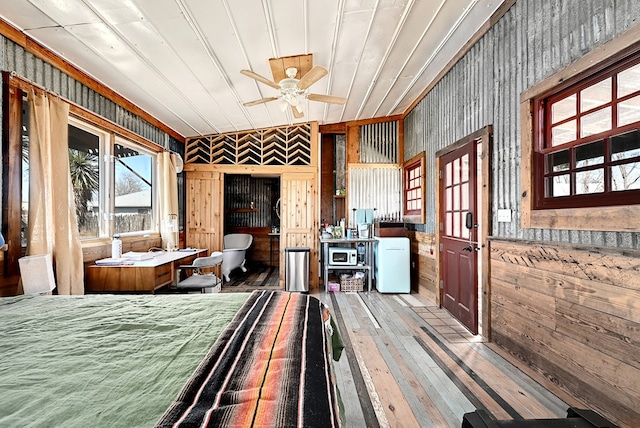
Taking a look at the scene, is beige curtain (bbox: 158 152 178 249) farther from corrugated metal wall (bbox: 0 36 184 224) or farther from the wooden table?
the wooden table

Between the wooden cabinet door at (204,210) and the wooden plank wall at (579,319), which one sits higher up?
the wooden cabinet door at (204,210)

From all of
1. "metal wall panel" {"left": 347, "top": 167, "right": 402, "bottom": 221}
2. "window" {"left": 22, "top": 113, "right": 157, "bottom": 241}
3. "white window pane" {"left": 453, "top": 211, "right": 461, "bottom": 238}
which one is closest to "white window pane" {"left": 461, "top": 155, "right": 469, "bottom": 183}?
"white window pane" {"left": 453, "top": 211, "right": 461, "bottom": 238}

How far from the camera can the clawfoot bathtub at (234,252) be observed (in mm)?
5796

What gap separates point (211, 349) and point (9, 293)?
2.26 m

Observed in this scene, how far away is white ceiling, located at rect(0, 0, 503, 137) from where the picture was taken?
2270mm

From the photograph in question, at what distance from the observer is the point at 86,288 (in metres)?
2.93

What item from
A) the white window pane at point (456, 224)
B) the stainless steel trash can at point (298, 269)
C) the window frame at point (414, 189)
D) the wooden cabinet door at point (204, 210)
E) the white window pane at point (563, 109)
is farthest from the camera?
the wooden cabinet door at point (204, 210)

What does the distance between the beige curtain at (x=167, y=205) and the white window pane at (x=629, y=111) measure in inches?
199

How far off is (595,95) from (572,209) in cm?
79

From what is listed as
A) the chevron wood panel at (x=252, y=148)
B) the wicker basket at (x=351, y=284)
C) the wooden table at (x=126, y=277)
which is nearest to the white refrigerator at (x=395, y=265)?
the wicker basket at (x=351, y=284)

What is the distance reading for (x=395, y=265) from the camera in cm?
500

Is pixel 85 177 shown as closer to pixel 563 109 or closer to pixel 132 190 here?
pixel 132 190

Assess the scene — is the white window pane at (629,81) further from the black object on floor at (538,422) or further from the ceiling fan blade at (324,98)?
the ceiling fan blade at (324,98)

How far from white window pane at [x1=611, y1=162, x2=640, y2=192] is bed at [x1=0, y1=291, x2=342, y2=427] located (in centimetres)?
200
